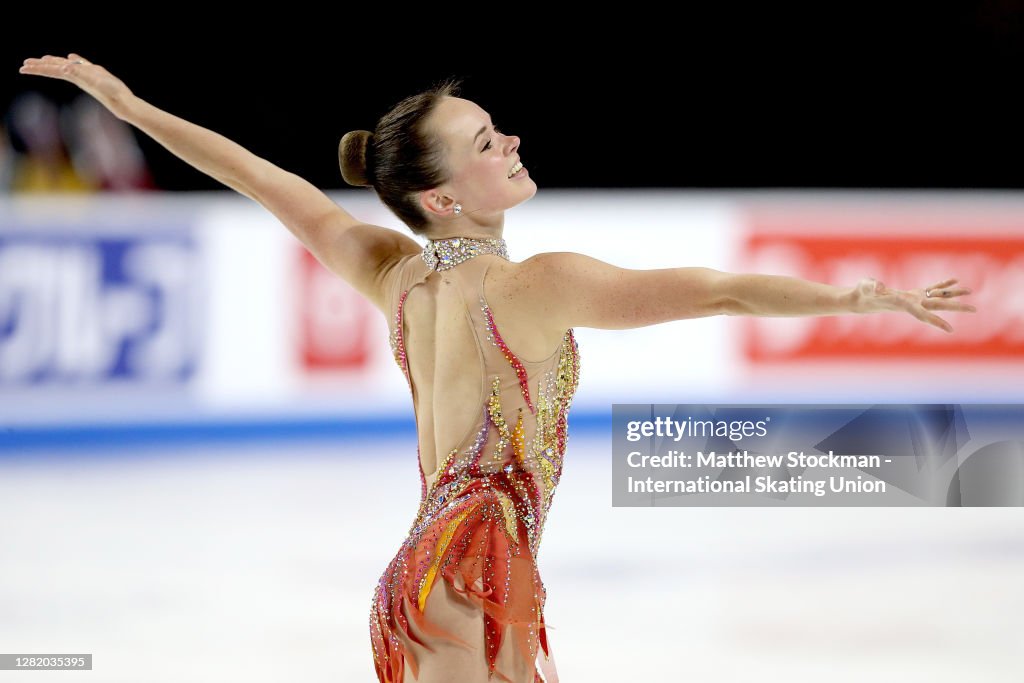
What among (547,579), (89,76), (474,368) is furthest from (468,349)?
(547,579)

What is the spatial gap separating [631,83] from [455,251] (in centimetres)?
348

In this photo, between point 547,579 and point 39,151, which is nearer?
point 547,579

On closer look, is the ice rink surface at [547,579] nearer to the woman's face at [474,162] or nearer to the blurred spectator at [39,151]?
the woman's face at [474,162]

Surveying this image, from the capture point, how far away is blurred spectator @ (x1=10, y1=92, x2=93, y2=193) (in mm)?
5090

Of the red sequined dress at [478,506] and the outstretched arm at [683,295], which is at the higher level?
the outstretched arm at [683,295]

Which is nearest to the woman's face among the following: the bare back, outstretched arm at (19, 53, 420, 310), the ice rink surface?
the bare back

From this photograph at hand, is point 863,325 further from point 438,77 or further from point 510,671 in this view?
point 510,671

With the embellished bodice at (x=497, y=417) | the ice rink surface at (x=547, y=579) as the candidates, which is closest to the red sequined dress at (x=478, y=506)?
the embellished bodice at (x=497, y=417)

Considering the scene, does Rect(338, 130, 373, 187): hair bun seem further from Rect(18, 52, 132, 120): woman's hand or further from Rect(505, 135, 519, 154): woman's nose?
Rect(18, 52, 132, 120): woman's hand

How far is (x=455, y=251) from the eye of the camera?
201 centimetres

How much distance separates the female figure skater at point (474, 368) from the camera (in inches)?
73.1

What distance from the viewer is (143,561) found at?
3621mm

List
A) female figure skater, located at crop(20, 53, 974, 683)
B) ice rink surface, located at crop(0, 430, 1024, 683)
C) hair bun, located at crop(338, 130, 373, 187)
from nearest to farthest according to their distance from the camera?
female figure skater, located at crop(20, 53, 974, 683) → hair bun, located at crop(338, 130, 373, 187) → ice rink surface, located at crop(0, 430, 1024, 683)

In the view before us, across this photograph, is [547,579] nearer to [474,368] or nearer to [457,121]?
[474,368]
